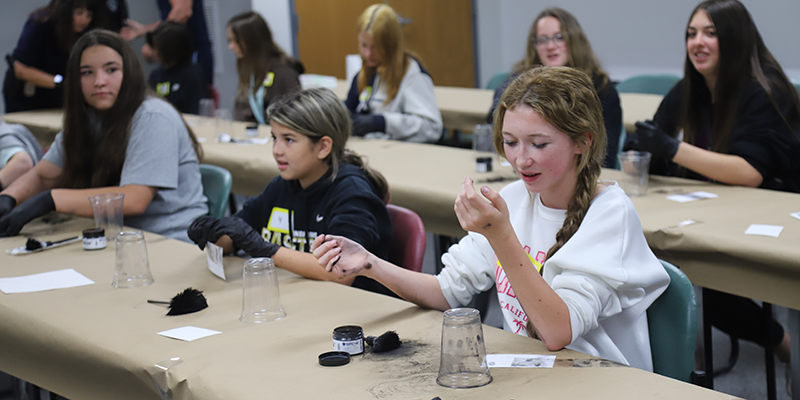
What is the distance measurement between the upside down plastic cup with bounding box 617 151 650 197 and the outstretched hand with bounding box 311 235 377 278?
1.21 meters

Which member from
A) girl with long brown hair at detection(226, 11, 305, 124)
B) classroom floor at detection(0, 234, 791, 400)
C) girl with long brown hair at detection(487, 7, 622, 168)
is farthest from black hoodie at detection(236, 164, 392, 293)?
girl with long brown hair at detection(226, 11, 305, 124)

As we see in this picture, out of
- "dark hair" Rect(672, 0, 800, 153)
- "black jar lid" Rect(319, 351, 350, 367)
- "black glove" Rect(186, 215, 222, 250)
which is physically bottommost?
"black jar lid" Rect(319, 351, 350, 367)

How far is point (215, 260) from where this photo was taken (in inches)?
72.3

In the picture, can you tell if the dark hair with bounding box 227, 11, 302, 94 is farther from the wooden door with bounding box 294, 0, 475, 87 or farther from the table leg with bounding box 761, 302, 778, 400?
the table leg with bounding box 761, 302, 778, 400

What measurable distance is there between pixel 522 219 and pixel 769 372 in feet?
3.61

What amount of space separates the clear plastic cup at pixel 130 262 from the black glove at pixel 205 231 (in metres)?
0.14

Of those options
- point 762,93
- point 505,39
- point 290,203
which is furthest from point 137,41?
point 762,93

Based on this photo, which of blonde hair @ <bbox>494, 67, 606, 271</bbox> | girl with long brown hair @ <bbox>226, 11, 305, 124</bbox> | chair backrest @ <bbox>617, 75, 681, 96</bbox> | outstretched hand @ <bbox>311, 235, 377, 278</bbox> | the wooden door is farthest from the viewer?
the wooden door

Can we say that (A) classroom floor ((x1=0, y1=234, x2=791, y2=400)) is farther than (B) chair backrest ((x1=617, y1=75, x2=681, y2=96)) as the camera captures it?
No

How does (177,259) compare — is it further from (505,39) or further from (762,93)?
(505,39)

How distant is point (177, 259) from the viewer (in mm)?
2016

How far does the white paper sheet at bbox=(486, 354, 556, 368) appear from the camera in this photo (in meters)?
1.21

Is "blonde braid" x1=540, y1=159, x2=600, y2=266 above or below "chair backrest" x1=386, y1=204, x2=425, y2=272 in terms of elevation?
above

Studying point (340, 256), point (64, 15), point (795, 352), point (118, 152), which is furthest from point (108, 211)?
point (64, 15)
